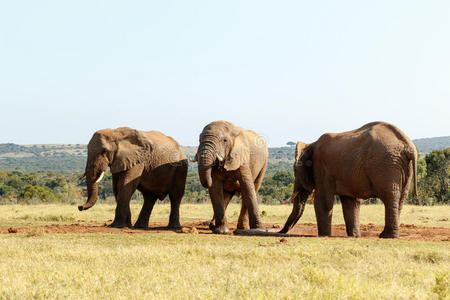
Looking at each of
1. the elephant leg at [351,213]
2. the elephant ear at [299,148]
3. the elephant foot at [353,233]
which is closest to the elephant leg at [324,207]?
the elephant leg at [351,213]

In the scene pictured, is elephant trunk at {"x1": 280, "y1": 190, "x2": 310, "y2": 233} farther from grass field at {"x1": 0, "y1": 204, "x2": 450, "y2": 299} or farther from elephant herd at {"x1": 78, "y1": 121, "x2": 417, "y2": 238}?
grass field at {"x1": 0, "y1": 204, "x2": 450, "y2": 299}

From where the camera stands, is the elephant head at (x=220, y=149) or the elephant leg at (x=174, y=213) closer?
the elephant head at (x=220, y=149)

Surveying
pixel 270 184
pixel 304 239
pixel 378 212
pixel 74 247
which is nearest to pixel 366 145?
pixel 304 239

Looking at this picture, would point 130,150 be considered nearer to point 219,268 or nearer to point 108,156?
point 108,156

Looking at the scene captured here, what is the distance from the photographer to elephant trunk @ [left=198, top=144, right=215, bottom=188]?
1595 centimetres

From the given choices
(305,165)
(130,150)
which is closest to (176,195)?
(130,150)

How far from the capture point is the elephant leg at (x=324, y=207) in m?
15.2

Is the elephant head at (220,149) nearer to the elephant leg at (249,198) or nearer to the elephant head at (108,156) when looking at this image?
the elephant leg at (249,198)

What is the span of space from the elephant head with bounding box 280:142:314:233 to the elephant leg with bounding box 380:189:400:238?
8.21ft

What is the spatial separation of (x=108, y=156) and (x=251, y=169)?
4392 millimetres

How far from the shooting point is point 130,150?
18.3 m

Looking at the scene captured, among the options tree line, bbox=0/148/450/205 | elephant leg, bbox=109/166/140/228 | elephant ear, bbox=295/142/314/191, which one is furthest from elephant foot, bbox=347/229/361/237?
tree line, bbox=0/148/450/205

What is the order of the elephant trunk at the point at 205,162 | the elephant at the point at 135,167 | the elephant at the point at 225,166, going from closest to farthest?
the elephant trunk at the point at 205,162
the elephant at the point at 225,166
the elephant at the point at 135,167

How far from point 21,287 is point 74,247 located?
4.00 meters
